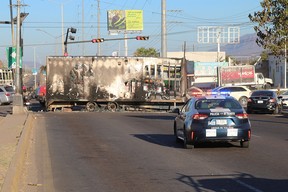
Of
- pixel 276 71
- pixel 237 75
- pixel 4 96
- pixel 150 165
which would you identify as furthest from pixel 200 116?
pixel 276 71

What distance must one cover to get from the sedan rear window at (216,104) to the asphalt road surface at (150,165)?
3.79 feet

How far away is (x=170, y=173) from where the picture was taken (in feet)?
33.4

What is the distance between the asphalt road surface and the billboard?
72.6 metres

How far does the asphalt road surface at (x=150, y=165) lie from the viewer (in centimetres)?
895

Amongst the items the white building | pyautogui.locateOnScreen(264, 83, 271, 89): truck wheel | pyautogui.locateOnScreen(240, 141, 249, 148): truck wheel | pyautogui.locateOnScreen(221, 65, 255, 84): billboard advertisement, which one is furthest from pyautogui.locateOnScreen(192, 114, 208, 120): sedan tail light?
the white building

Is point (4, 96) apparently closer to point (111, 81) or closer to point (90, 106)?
point (90, 106)

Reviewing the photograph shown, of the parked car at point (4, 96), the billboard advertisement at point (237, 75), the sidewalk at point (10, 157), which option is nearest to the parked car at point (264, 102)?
the sidewalk at point (10, 157)

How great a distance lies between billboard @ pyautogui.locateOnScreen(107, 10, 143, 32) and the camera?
89.3m

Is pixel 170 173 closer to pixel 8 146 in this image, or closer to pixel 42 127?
pixel 8 146

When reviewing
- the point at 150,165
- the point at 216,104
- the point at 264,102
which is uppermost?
the point at 216,104

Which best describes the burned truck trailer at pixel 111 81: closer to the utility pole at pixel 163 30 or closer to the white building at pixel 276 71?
the utility pole at pixel 163 30

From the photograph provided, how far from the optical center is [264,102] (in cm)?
3238

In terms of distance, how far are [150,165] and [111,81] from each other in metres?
23.1

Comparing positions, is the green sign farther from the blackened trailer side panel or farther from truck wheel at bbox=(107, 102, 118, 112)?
→ truck wheel at bbox=(107, 102, 118, 112)
